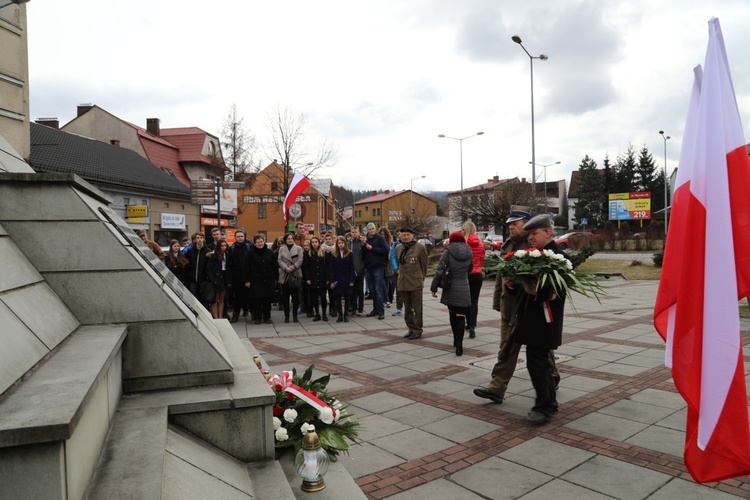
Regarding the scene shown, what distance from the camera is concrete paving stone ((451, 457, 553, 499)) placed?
3529mm

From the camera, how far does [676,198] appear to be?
3.47m

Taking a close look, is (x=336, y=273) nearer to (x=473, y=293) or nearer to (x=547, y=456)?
(x=473, y=293)

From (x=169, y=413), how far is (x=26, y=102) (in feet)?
53.5

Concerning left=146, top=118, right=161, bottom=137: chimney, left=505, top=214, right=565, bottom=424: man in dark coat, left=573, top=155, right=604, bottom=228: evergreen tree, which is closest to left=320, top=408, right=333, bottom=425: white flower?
left=505, top=214, right=565, bottom=424: man in dark coat

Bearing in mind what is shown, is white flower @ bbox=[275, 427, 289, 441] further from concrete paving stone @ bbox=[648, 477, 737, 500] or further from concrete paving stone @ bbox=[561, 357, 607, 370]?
concrete paving stone @ bbox=[561, 357, 607, 370]

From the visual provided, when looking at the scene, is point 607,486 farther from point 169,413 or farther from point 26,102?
point 26,102

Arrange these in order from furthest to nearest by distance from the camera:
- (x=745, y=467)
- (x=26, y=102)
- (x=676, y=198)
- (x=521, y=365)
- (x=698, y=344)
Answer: (x=26, y=102) < (x=521, y=365) < (x=676, y=198) < (x=698, y=344) < (x=745, y=467)

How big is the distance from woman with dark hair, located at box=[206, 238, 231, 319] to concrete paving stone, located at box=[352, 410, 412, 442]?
21.5ft

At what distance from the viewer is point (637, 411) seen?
5105 mm

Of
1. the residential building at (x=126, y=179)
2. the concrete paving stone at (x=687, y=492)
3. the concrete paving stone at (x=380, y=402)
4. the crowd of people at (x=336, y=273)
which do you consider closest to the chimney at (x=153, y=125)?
the residential building at (x=126, y=179)

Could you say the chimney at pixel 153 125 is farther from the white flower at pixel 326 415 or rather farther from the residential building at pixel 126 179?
the white flower at pixel 326 415

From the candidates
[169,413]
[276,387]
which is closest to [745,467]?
[276,387]

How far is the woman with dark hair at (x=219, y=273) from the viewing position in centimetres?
1077

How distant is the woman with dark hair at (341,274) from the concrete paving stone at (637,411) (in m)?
6.95
